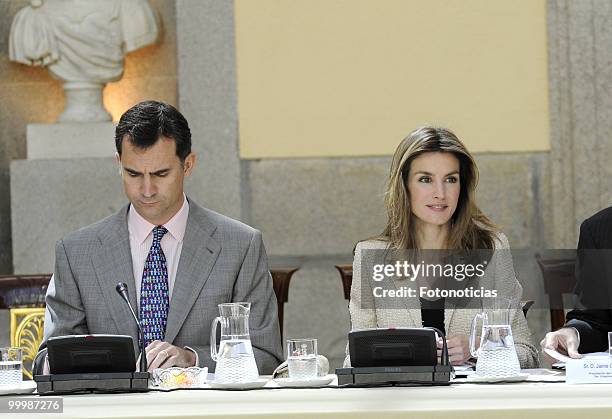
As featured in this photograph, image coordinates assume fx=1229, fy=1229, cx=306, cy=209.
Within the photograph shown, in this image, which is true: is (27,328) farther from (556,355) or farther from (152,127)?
(556,355)

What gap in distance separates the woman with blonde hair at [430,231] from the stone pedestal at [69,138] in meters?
2.21

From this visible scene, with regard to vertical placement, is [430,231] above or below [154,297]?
above

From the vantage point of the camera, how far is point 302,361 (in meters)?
2.92

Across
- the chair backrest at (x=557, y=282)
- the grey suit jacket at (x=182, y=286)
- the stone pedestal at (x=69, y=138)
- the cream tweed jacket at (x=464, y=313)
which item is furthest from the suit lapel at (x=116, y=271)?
the stone pedestal at (x=69, y=138)

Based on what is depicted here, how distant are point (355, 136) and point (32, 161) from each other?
150 centimetres

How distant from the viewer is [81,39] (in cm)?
564

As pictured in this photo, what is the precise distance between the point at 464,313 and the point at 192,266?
81 cm

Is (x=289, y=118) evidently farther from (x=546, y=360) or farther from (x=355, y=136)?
(x=546, y=360)

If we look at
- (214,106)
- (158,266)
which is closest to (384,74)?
(214,106)

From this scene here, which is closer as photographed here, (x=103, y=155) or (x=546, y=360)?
(x=546, y=360)

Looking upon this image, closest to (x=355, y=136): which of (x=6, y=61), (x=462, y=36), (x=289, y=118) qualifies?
(x=289, y=118)

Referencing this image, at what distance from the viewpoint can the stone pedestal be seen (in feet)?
18.8

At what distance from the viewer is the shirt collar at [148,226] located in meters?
3.65

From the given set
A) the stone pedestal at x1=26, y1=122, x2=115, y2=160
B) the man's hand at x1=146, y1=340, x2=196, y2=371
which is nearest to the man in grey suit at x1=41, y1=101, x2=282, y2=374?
the man's hand at x1=146, y1=340, x2=196, y2=371
